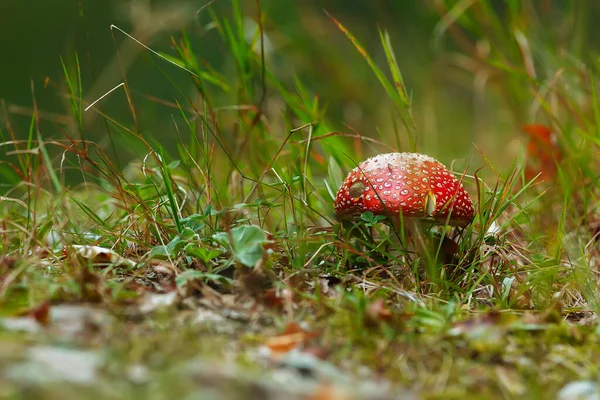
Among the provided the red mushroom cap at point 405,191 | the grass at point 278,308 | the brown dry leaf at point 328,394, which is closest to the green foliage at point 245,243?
the grass at point 278,308

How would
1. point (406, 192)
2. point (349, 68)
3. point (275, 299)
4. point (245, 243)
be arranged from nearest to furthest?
point (275, 299) < point (245, 243) < point (406, 192) < point (349, 68)

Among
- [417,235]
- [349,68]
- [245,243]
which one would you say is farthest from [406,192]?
[349,68]

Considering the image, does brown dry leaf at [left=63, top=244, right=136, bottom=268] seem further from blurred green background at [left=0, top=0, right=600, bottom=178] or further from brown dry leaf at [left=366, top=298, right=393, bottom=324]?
blurred green background at [left=0, top=0, right=600, bottom=178]

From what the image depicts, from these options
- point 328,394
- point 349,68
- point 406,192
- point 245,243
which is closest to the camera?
point 328,394

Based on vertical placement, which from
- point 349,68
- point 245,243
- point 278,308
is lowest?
point 278,308

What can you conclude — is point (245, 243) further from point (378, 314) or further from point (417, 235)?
point (417, 235)

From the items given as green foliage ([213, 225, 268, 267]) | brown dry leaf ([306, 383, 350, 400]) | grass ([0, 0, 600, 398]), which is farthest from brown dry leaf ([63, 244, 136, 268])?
brown dry leaf ([306, 383, 350, 400])

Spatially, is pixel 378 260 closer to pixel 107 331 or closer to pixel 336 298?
pixel 336 298

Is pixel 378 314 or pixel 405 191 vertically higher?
pixel 405 191

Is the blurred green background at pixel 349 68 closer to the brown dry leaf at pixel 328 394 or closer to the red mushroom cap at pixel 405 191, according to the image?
the red mushroom cap at pixel 405 191
